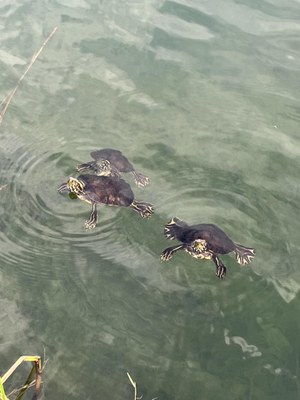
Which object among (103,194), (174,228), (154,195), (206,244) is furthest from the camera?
(154,195)

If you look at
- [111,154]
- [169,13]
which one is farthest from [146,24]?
[111,154]

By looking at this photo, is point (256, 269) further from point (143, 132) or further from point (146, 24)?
point (146, 24)

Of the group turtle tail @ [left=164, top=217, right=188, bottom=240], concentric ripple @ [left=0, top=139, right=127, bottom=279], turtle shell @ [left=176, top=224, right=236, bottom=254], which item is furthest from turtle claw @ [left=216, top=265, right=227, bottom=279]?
concentric ripple @ [left=0, top=139, right=127, bottom=279]

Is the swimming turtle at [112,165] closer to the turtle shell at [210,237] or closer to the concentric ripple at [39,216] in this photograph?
the concentric ripple at [39,216]

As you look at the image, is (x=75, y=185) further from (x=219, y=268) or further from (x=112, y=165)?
(x=219, y=268)

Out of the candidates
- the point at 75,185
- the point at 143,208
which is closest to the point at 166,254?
the point at 143,208

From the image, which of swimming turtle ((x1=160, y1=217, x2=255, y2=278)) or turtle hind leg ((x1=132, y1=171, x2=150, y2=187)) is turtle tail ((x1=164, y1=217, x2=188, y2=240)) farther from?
A: turtle hind leg ((x1=132, y1=171, x2=150, y2=187))

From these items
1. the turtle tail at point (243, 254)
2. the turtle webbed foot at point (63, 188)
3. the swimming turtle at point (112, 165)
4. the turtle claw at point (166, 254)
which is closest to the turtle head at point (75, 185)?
the turtle webbed foot at point (63, 188)
